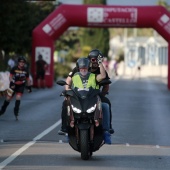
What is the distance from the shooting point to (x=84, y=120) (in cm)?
1323

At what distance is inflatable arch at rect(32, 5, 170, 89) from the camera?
148 feet

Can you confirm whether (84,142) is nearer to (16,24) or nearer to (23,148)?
(23,148)

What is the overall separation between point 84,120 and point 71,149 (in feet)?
6.08

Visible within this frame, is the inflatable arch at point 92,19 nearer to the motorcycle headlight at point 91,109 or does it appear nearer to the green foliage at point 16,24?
the green foliage at point 16,24

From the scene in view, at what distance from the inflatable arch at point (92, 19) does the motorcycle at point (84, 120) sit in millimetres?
31772

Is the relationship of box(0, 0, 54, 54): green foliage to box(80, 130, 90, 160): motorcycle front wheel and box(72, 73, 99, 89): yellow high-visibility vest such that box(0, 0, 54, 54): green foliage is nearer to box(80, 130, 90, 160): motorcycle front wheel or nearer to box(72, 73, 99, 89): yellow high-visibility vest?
box(72, 73, 99, 89): yellow high-visibility vest

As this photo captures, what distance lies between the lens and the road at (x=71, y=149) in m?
Answer: 12.8

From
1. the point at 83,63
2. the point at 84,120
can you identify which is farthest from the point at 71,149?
the point at 83,63

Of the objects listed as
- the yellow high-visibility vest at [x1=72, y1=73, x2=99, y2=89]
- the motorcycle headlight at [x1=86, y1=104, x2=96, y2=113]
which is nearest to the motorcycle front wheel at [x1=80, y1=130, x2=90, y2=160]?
the motorcycle headlight at [x1=86, y1=104, x2=96, y2=113]

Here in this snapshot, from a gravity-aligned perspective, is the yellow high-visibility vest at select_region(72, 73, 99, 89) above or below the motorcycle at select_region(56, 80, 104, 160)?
above

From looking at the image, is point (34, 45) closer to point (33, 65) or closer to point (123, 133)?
point (33, 65)

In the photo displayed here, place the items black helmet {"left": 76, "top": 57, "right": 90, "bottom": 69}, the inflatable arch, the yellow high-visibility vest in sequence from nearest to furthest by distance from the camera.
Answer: the yellow high-visibility vest
black helmet {"left": 76, "top": 57, "right": 90, "bottom": 69}
the inflatable arch

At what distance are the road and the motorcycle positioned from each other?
26 cm

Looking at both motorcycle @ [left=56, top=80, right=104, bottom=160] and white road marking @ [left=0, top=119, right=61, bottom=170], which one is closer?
white road marking @ [left=0, top=119, right=61, bottom=170]
